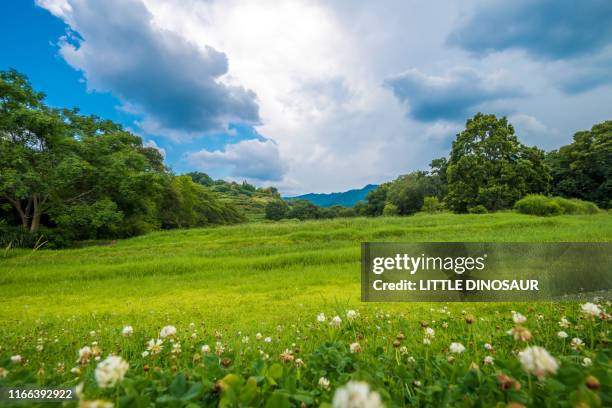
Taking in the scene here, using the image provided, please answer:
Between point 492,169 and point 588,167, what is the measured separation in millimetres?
18505

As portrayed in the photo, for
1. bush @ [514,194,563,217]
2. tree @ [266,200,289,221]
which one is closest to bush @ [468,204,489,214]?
bush @ [514,194,563,217]

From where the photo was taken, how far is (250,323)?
3.95 m

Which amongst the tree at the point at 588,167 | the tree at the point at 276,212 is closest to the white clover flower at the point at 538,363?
the tree at the point at 588,167

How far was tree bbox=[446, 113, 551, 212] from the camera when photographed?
2647 centimetres

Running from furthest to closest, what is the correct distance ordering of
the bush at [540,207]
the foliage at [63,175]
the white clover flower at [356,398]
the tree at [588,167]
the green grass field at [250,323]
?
the tree at [588,167] → the bush at [540,207] → the foliage at [63,175] → the green grass field at [250,323] → the white clover flower at [356,398]

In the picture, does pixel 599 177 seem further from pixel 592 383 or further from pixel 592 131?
pixel 592 383

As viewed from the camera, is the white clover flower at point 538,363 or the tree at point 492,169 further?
the tree at point 492,169

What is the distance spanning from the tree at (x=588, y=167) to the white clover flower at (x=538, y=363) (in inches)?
1740

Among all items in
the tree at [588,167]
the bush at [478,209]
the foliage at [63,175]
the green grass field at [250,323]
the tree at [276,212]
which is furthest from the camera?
the tree at [276,212]

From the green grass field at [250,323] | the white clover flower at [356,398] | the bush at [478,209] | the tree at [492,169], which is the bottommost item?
the green grass field at [250,323]

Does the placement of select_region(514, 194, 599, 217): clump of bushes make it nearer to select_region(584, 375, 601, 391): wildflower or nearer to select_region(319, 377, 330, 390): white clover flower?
select_region(584, 375, 601, 391): wildflower

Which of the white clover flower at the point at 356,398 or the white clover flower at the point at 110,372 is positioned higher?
the white clover flower at the point at 356,398

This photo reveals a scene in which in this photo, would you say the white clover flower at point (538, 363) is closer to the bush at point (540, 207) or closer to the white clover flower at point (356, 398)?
the white clover flower at point (356, 398)

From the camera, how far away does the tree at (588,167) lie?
33844 mm
